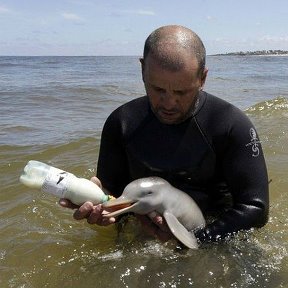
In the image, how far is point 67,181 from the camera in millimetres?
3426

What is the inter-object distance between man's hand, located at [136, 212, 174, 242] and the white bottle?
0.53m

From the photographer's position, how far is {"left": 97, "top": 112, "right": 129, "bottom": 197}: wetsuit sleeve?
169 inches

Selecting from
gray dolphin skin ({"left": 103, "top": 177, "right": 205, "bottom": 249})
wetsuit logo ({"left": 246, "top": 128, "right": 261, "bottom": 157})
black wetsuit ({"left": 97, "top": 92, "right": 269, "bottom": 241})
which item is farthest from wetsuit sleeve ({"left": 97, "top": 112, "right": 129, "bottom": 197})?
wetsuit logo ({"left": 246, "top": 128, "right": 261, "bottom": 157})

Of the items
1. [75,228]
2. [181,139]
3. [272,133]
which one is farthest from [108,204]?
[272,133]

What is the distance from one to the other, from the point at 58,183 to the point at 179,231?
95 cm

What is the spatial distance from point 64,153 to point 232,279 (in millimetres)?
4747

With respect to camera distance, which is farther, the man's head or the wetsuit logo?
the wetsuit logo

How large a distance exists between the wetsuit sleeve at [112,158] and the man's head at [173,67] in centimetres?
67

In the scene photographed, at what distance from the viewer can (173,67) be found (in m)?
3.49

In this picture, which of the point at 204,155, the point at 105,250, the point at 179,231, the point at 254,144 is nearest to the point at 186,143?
the point at 204,155

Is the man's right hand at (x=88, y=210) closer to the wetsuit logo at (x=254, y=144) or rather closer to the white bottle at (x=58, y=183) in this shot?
the white bottle at (x=58, y=183)

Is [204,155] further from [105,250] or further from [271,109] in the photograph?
[271,109]

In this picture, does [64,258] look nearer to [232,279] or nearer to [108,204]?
[108,204]

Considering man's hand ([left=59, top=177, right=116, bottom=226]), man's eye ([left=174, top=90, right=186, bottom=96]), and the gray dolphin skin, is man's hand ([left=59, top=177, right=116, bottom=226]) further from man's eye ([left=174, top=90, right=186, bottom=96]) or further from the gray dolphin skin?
man's eye ([left=174, top=90, right=186, bottom=96])
